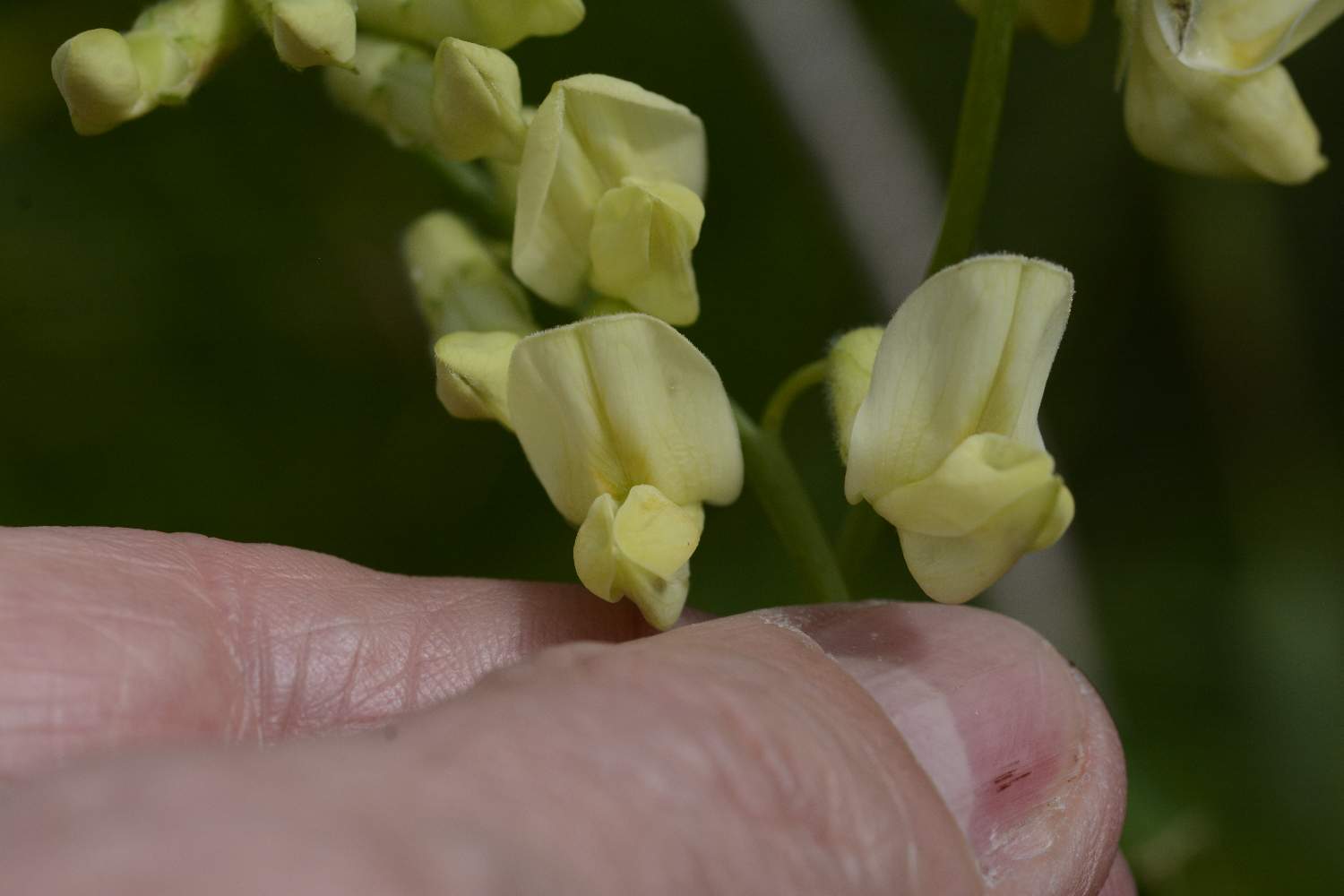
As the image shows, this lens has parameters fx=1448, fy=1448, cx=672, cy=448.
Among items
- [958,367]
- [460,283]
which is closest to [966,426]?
[958,367]

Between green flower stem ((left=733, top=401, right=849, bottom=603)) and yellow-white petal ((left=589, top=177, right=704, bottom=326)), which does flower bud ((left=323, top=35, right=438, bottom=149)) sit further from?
green flower stem ((left=733, top=401, right=849, bottom=603))

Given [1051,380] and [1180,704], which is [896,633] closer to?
[1180,704]

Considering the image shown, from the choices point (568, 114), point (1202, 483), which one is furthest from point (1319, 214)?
point (568, 114)

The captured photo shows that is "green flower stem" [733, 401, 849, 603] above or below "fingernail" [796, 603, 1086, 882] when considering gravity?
above

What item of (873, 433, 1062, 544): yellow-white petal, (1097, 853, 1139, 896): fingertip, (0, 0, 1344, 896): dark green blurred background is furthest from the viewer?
(0, 0, 1344, 896): dark green blurred background

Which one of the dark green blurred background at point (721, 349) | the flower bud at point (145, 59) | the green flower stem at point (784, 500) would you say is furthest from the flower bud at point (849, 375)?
the dark green blurred background at point (721, 349)

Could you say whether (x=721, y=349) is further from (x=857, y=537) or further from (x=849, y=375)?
(x=849, y=375)

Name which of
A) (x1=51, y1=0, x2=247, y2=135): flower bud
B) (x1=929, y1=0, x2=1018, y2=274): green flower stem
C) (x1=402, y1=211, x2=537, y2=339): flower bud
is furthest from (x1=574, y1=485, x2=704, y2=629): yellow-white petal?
(x1=51, y1=0, x2=247, y2=135): flower bud

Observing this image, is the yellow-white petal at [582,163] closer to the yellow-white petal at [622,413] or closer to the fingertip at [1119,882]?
the yellow-white petal at [622,413]
